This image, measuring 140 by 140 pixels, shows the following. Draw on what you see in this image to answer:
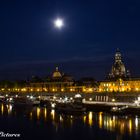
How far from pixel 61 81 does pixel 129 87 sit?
2410 centimetres

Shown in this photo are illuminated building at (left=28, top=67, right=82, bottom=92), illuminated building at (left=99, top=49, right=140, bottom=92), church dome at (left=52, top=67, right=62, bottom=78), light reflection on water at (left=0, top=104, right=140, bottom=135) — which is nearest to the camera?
light reflection on water at (left=0, top=104, right=140, bottom=135)

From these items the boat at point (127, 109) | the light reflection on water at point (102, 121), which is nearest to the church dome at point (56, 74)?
the light reflection on water at point (102, 121)

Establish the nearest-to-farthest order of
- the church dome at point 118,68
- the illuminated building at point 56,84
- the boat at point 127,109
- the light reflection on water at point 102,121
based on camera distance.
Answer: the light reflection on water at point 102,121 → the boat at point 127,109 → the illuminated building at point 56,84 → the church dome at point 118,68

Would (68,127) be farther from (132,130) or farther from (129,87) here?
(129,87)

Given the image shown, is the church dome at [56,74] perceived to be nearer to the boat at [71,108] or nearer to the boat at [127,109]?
the boat at [71,108]

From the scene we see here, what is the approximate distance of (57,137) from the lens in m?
33.1

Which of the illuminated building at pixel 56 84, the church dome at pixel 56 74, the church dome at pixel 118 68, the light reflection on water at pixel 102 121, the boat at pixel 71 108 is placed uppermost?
the church dome at pixel 118 68

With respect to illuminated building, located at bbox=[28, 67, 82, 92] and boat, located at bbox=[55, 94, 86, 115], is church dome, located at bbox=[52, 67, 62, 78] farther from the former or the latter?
boat, located at bbox=[55, 94, 86, 115]

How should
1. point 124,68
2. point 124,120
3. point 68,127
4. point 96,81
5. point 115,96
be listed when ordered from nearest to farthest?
point 68,127
point 124,120
point 115,96
point 96,81
point 124,68

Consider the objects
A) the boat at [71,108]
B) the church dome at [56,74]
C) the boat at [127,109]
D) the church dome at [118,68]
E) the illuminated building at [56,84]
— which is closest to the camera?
the boat at [127,109]

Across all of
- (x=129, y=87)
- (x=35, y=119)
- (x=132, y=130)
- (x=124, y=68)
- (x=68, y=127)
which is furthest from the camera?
(x=124, y=68)

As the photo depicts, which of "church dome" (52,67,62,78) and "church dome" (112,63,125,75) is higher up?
"church dome" (112,63,125,75)

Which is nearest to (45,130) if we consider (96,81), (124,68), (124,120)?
(124,120)

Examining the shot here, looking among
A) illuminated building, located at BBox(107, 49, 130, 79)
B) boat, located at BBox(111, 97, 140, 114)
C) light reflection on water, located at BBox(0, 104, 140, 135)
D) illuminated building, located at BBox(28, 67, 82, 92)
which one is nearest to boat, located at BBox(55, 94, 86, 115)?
light reflection on water, located at BBox(0, 104, 140, 135)
